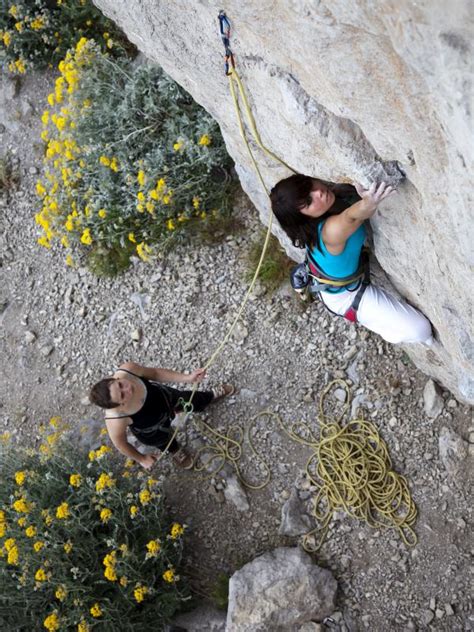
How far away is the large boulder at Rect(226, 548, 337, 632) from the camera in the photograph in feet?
15.0

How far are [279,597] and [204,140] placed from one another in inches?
158

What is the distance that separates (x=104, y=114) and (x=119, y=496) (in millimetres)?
4061

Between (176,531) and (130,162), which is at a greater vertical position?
(130,162)

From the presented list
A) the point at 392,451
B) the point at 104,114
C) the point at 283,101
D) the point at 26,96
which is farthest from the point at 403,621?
the point at 26,96

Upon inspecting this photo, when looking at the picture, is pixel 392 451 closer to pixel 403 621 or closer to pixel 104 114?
pixel 403 621

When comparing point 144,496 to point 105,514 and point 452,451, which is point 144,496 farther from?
point 452,451

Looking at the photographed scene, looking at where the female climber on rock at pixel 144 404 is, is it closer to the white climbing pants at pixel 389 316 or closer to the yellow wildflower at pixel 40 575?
the yellow wildflower at pixel 40 575

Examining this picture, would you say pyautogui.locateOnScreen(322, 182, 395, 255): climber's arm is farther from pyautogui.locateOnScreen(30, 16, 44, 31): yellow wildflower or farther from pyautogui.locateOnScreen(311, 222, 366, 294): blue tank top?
pyautogui.locateOnScreen(30, 16, 44, 31): yellow wildflower

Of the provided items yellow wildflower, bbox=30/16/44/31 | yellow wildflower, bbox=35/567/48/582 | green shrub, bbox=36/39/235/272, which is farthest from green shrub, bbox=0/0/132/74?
yellow wildflower, bbox=35/567/48/582

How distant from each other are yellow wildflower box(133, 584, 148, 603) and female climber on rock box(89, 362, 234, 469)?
3.20 ft

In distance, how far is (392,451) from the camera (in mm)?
4961

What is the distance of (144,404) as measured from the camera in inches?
190

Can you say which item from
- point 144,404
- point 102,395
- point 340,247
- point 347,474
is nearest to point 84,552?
point 144,404

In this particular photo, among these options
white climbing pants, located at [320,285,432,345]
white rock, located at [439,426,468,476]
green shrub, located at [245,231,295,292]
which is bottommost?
green shrub, located at [245,231,295,292]
